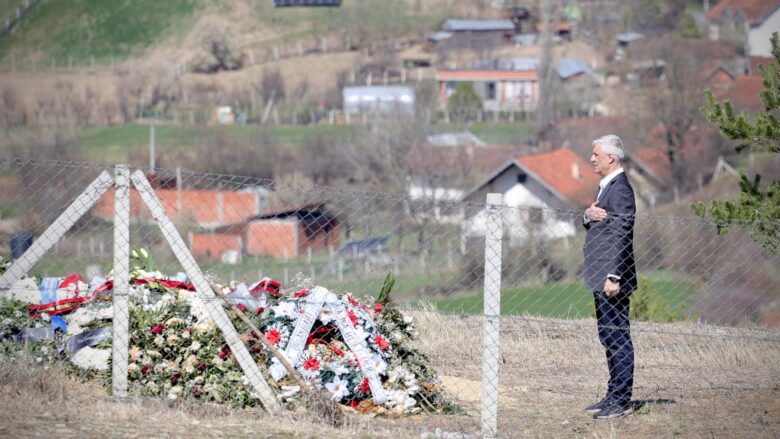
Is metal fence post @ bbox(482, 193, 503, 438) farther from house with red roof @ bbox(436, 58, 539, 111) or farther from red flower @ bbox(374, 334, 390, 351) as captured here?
house with red roof @ bbox(436, 58, 539, 111)

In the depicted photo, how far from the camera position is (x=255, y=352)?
716 centimetres

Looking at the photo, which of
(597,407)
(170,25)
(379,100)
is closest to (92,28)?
(170,25)

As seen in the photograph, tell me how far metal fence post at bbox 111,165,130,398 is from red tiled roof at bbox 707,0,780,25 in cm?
7783

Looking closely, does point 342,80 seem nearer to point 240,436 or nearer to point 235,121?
point 235,121

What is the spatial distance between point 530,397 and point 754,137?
18.7 ft

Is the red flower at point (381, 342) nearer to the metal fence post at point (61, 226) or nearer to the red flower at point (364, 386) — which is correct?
the red flower at point (364, 386)

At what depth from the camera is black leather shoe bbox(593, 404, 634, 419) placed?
714 centimetres

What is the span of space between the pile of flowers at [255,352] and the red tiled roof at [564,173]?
39.7m

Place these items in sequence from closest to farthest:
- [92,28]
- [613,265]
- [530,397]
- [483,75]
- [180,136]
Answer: [613,265], [530,397], [180,136], [92,28], [483,75]

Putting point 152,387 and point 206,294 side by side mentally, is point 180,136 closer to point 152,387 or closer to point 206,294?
point 152,387

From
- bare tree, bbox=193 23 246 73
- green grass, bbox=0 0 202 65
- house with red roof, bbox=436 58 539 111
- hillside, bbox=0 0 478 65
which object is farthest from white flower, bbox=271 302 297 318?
house with red roof, bbox=436 58 539 111

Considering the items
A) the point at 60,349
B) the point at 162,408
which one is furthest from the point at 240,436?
the point at 60,349

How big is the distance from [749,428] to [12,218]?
12623 millimetres

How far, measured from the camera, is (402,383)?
286 inches
